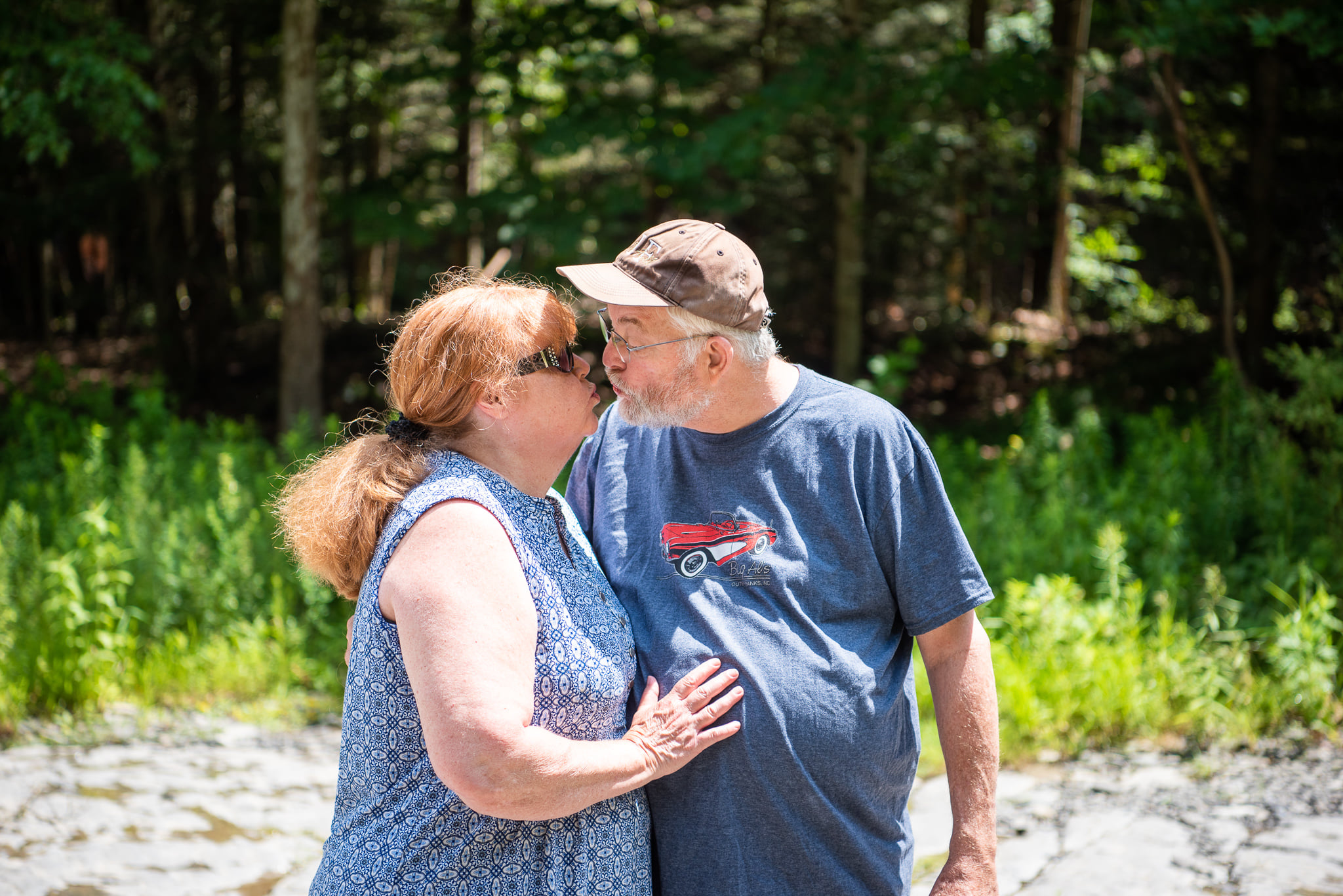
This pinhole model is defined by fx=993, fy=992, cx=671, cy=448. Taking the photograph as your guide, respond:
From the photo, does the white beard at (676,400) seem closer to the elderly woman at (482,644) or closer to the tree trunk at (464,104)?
the elderly woman at (482,644)

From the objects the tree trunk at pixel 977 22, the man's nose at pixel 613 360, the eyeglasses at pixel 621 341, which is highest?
the tree trunk at pixel 977 22

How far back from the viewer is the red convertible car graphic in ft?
6.27

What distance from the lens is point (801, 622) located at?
187 cm

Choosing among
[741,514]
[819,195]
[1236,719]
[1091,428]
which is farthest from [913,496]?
[819,195]

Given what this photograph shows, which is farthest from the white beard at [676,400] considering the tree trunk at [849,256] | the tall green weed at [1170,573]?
the tree trunk at [849,256]

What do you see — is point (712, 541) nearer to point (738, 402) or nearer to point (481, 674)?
point (738, 402)

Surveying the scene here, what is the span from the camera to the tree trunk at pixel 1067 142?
9492mm

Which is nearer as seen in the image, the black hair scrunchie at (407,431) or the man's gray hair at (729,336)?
the black hair scrunchie at (407,431)

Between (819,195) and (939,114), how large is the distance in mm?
1972

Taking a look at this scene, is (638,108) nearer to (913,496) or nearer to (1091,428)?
(1091,428)

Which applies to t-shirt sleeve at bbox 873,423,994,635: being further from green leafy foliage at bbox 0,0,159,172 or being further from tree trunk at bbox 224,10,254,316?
tree trunk at bbox 224,10,254,316

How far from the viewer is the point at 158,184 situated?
1155 cm

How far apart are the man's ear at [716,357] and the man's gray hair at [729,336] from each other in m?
0.01

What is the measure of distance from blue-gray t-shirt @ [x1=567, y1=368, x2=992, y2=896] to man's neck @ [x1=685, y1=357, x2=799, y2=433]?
0.08ft
